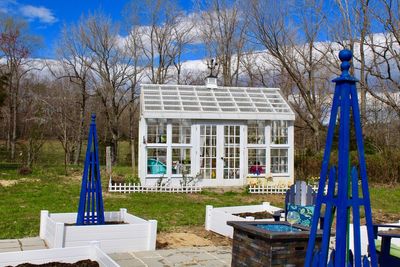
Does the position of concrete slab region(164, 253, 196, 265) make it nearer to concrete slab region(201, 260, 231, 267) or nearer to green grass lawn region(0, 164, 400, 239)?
concrete slab region(201, 260, 231, 267)

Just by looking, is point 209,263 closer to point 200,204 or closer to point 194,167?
point 200,204

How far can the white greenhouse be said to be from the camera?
15.1 meters

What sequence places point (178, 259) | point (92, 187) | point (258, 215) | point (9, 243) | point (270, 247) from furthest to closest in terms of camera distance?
point (258, 215) < point (92, 187) < point (9, 243) < point (178, 259) < point (270, 247)

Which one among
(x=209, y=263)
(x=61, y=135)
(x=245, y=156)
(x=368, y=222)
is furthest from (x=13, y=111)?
(x=368, y=222)

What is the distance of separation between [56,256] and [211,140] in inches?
422

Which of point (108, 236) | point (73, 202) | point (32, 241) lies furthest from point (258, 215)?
point (73, 202)

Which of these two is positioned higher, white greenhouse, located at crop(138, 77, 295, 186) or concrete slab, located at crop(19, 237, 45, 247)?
white greenhouse, located at crop(138, 77, 295, 186)

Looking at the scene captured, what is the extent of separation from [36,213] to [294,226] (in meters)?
6.31

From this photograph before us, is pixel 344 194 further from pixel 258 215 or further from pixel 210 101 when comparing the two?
pixel 210 101

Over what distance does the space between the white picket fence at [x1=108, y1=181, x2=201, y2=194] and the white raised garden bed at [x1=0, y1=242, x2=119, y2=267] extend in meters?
8.46

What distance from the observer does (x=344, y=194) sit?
2.94m

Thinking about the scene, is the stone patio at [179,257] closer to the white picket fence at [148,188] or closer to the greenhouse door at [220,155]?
the white picket fence at [148,188]

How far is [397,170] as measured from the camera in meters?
17.7

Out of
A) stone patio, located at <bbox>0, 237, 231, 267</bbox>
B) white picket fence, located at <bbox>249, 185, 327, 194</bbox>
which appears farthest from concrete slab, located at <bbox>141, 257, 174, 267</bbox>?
white picket fence, located at <bbox>249, 185, 327, 194</bbox>
